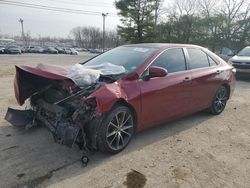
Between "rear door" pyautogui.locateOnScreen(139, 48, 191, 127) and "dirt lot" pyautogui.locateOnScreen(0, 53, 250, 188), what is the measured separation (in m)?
0.42

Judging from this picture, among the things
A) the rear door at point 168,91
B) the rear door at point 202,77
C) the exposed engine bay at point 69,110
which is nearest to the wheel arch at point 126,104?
the rear door at point 168,91

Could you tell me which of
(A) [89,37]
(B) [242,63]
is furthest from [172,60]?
(A) [89,37]

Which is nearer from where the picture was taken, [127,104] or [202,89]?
[127,104]

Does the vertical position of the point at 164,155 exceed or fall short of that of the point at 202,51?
it falls short

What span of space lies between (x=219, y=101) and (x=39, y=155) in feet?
13.0

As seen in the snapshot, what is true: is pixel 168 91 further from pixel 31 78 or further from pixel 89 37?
pixel 89 37

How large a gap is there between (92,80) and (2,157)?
1635 mm

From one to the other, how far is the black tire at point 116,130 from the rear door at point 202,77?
1628 mm

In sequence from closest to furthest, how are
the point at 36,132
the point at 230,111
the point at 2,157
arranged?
the point at 2,157
the point at 36,132
the point at 230,111

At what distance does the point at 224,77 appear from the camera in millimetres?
5551

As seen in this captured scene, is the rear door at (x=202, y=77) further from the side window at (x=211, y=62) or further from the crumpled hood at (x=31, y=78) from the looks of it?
the crumpled hood at (x=31, y=78)

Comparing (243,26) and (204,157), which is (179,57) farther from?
(243,26)

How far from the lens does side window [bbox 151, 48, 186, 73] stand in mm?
4188

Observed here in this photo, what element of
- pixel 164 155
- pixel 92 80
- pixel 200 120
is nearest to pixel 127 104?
pixel 92 80
